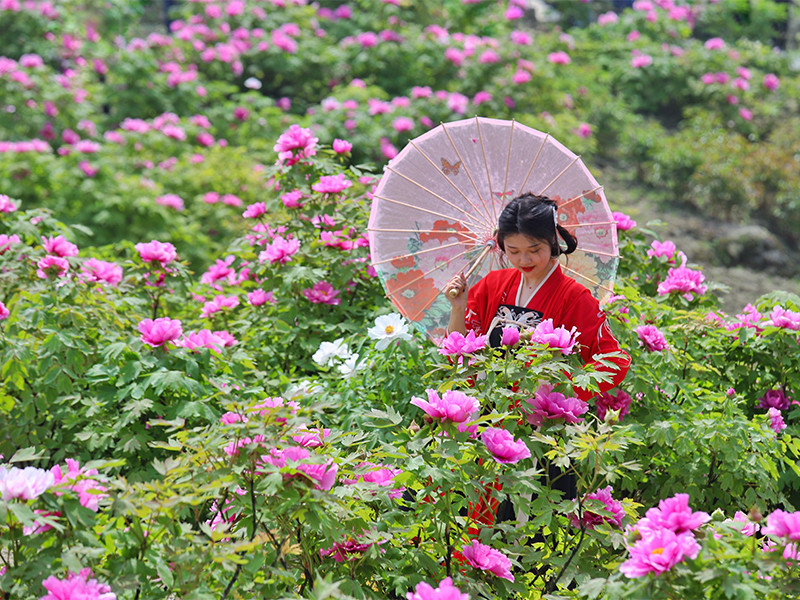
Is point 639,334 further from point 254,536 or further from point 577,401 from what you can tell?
point 254,536

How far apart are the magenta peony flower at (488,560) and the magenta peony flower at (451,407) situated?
0.36 meters

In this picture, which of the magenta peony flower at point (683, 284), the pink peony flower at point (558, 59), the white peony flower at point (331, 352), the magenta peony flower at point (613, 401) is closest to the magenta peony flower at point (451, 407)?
the magenta peony flower at point (613, 401)

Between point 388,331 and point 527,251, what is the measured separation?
62 centimetres

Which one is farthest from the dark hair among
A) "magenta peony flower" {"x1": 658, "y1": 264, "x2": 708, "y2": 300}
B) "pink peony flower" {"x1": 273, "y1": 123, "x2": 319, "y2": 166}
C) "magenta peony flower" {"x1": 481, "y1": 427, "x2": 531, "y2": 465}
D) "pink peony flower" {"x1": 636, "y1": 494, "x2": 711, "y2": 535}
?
"pink peony flower" {"x1": 273, "y1": 123, "x2": 319, "y2": 166}

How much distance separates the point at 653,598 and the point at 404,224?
5.49 feet

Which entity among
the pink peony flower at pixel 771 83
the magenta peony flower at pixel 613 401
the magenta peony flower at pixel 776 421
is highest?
the magenta peony flower at pixel 613 401

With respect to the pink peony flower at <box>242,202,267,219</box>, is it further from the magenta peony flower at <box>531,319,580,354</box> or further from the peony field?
the magenta peony flower at <box>531,319,580,354</box>

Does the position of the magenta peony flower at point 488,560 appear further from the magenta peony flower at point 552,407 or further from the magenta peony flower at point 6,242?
the magenta peony flower at point 6,242

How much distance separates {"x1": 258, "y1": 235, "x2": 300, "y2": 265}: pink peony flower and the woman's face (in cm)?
108

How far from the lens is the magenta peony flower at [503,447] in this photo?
1901 millimetres

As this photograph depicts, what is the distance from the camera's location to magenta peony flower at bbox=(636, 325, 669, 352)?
286 cm

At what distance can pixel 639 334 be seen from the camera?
2875 mm

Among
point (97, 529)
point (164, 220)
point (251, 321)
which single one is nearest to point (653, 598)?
point (97, 529)

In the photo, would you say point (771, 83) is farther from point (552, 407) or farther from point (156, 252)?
point (552, 407)
